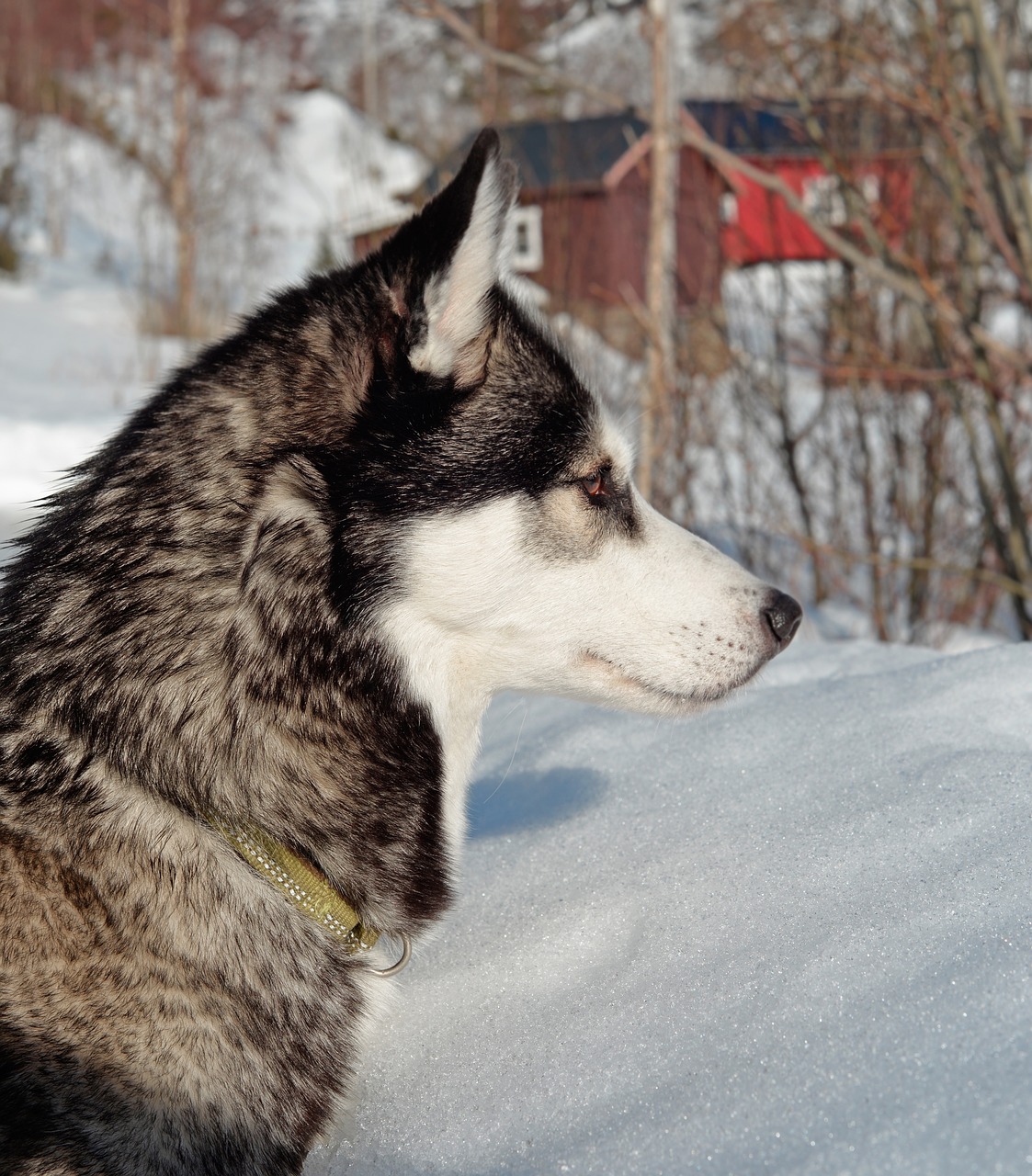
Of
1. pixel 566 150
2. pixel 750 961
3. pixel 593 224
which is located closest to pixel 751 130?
pixel 566 150

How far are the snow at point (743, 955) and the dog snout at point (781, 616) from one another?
0.32 metres

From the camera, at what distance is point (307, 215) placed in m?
28.3

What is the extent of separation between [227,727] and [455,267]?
781mm

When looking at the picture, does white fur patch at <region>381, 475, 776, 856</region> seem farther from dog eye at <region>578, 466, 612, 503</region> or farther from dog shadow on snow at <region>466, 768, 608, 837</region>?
dog shadow on snow at <region>466, 768, 608, 837</region>

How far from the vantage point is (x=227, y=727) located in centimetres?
169

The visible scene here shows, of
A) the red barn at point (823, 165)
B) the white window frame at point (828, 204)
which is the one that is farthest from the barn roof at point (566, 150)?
the white window frame at point (828, 204)

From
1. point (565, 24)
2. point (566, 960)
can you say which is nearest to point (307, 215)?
point (565, 24)

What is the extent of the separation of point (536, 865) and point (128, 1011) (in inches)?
32.6

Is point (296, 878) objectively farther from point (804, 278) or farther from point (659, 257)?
point (804, 278)

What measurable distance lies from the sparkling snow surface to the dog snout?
318 millimetres

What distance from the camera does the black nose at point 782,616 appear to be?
1.99 metres

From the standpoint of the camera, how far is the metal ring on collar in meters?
1.81

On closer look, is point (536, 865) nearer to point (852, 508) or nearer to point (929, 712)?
point (929, 712)

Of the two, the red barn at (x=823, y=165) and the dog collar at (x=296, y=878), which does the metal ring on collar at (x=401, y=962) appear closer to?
the dog collar at (x=296, y=878)
